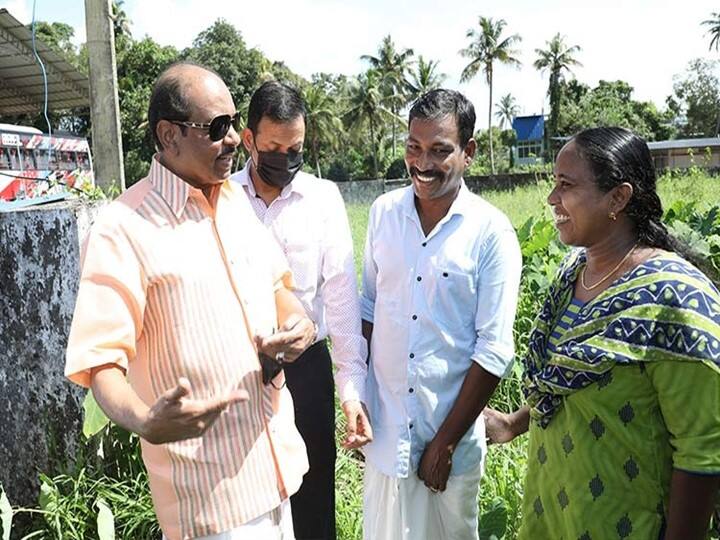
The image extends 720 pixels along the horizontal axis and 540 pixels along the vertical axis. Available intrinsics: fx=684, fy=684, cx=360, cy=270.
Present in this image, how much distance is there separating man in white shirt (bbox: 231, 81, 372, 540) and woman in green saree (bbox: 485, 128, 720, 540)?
0.93 metres

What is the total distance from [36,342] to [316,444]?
4.16 feet

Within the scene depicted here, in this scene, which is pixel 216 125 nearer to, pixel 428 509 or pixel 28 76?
pixel 428 509

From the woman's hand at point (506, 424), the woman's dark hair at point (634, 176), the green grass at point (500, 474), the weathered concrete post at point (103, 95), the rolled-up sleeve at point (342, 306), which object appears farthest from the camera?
the weathered concrete post at point (103, 95)

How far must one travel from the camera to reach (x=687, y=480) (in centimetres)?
145

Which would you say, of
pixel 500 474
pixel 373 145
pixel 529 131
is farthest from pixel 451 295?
pixel 529 131

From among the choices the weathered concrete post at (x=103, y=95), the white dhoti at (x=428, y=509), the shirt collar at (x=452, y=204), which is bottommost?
the white dhoti at (x=428, y=509)

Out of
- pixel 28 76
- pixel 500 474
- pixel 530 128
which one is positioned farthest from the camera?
pixel 530 128

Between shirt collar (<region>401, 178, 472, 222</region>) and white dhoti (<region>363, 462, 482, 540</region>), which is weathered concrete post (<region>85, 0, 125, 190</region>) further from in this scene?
white dhoti (<region>363, 462, 482, 540</region>)

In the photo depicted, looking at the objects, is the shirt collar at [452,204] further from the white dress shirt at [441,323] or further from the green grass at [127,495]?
the green grass at [127,495]

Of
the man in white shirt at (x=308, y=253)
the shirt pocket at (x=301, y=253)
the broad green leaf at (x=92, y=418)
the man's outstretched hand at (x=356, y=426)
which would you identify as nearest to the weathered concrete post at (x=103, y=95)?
the broad green leaf at (x=92, y=418)

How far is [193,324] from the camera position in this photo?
5.56 feet

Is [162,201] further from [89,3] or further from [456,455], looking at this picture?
[89,3]

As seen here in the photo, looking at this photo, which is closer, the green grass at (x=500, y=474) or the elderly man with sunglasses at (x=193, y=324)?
the elderly man with sunglasses at (x=193, y=324)

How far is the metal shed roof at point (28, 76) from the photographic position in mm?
7211
